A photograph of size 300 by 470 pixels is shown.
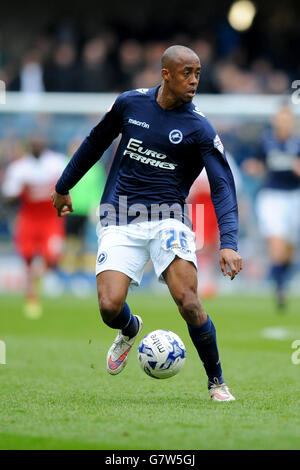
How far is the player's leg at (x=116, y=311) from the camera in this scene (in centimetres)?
625

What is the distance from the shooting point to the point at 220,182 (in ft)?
20.1

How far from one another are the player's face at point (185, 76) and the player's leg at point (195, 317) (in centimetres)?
109

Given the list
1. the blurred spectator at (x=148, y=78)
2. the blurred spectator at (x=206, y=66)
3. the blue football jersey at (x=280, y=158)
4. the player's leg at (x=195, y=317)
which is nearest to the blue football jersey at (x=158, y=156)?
the player's leg at (x=195, y=317)

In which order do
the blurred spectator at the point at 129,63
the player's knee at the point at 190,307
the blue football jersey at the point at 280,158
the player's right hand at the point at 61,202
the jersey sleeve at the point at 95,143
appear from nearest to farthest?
the player's knee at the point at 190,307, the jersey sleeve at the point at 95,143, the player's right hand at the point at 61,202, the blue football jersey at the point at 280,158, the blurred spectator at the point at 129,63

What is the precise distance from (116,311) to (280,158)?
26.0 ft

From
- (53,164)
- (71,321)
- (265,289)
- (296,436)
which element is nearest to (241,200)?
(265,289)

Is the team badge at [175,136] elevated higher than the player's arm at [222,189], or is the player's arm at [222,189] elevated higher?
the team badge at [175,136]

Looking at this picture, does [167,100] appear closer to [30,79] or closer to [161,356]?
[161,356]

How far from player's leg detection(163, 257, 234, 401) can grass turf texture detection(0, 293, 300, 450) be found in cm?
14

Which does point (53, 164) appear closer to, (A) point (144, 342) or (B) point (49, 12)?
(A) point (144, 342)

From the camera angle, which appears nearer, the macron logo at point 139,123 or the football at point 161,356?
the football at point 161,356

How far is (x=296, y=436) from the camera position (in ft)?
15.8

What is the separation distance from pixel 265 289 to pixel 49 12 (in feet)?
29.2

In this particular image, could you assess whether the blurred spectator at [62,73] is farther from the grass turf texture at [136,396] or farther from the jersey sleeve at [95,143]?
the jersey sleeve at [95,143]
